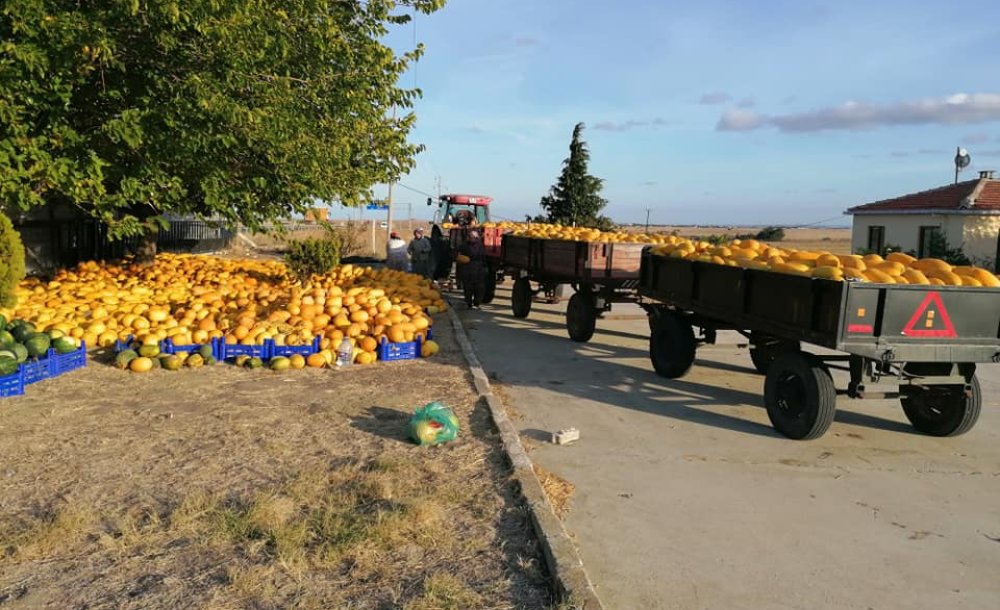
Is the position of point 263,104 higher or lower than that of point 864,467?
higher

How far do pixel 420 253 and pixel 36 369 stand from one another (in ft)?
32.5

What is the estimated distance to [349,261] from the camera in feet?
77.2

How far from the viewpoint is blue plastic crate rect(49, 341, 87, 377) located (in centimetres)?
700

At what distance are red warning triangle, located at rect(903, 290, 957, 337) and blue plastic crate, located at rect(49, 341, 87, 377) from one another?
8028 mm

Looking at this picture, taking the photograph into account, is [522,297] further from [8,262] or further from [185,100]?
[8,262]

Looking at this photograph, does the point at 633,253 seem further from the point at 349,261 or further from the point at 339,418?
the point at 349,261

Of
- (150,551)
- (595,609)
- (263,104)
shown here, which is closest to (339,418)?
(150,551)

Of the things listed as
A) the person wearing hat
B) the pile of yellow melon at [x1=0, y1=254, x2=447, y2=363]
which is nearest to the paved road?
the pile of yellow melon at [x1=0, y1=254, x2=447, y2=363]

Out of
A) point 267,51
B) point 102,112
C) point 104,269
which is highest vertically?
point 267,51

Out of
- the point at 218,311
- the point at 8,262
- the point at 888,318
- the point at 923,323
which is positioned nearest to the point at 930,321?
the point at 923,323

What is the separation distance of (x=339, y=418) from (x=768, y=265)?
4.25 metres

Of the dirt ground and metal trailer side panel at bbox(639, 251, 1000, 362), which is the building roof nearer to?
metal trailer side panel at bbox(639, 251, 1000, 362)

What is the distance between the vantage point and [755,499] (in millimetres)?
4637

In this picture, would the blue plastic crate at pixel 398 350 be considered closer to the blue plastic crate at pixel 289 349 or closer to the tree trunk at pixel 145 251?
the blue plastic crate at pixel 289 349
